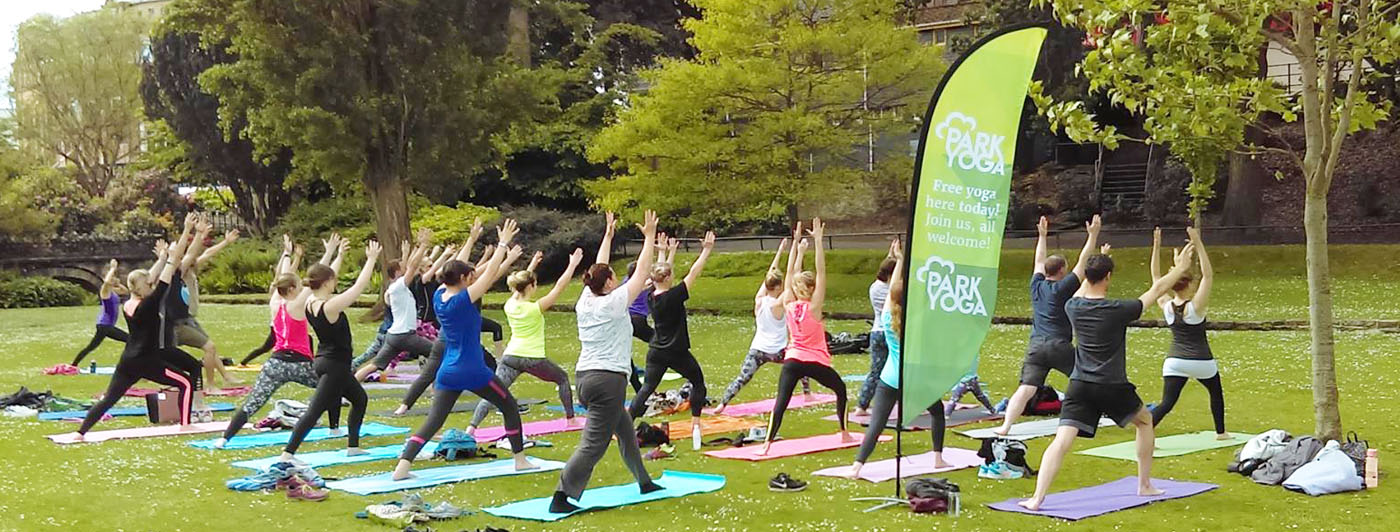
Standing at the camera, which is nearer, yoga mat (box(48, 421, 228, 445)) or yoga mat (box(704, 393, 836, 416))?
yoga mat (box(48, 421, 228, 445))

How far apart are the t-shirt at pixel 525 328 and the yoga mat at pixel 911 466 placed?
3.24 m

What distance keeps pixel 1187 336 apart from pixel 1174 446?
966 millimetres

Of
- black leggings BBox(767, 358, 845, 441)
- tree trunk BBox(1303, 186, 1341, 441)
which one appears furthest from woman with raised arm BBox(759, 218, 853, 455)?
tree trunk BBox(1303, 186, 1341, 441)

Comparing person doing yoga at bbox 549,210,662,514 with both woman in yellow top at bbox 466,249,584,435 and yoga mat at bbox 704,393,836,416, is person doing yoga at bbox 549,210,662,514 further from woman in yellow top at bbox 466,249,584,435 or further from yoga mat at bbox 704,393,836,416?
yoga mat at bbox 704,393,836,416

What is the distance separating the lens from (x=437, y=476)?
10789 mm

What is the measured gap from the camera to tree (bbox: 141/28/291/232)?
161 ft

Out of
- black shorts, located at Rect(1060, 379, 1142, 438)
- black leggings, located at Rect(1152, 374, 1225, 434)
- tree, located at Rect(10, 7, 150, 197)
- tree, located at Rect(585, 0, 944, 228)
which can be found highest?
tree, located at Rect(10, 7, 150, 197)

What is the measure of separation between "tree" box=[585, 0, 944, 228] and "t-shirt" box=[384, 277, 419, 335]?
616 inches

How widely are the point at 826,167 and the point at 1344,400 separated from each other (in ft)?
60.8

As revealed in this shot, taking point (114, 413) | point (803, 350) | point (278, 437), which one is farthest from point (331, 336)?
point (114, 413)

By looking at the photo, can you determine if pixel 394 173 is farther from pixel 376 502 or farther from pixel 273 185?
pixel 273 185

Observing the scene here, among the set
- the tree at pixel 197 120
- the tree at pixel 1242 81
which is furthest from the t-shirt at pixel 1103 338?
the tree at pixel 197 120

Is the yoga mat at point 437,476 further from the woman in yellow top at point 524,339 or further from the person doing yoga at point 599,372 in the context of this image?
the person doing yoga at point 599,372

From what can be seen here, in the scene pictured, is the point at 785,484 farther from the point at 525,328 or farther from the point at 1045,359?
the point at 525,328
